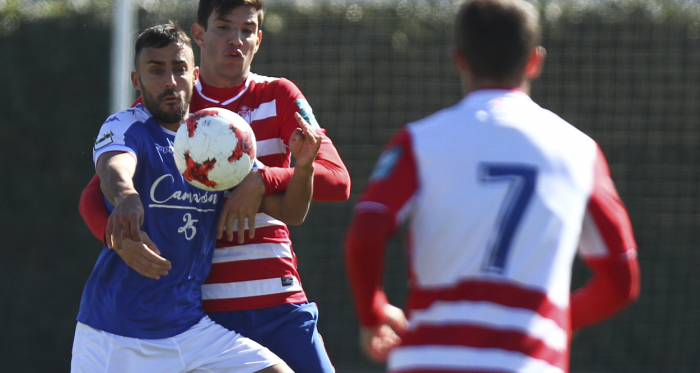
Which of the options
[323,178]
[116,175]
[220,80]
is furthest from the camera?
[220,80]

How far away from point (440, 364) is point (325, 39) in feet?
17.1

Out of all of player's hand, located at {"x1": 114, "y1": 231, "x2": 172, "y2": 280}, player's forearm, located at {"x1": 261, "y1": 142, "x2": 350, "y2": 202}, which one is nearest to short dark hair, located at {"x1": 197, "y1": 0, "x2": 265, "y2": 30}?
player's forearm, located at {"x1": 261, "y1": 142, "x2": 350, "y2": 202}

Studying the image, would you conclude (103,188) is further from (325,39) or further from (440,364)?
(325,39)

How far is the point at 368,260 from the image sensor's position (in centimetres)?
208

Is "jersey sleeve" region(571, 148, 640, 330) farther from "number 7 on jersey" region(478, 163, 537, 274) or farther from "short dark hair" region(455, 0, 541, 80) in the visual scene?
"short dark hair" region(455, 0, 541, 80)

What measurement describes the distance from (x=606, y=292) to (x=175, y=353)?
1.68 metres

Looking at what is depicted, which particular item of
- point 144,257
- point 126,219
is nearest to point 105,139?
point 126,219

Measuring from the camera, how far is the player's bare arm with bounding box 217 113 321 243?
2969mm

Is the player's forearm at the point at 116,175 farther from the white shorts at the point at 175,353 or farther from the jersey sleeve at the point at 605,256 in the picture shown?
the jersey sleeve at the point at 605,256

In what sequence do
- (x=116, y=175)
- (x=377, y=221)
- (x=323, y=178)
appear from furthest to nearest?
(x=323, y=178) < (x=116, y=175) < (x=377, y=221)

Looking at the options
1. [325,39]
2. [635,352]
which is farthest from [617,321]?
[325,39]

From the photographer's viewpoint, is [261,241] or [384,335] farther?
[261,241]

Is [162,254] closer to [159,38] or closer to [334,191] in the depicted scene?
[334,191]

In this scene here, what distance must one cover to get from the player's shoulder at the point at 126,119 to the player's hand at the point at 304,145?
676 mm
